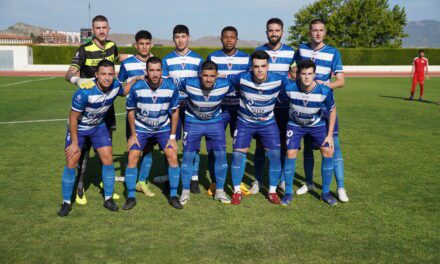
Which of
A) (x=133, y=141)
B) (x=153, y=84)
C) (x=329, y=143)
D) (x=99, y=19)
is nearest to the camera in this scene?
(x=153, y=84)

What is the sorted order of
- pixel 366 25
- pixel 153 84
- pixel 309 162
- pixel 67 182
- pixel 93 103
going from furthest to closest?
1. pixel 366 25
2. pixel 309 162
3. pixel 153 84
4. pixel 67 182
5. pixel 93 103

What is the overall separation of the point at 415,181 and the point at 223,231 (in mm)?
3575

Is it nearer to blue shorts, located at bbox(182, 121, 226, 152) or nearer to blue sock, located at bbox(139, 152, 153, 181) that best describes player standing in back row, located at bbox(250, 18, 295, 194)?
blue shorts, located at bbox(182, 121, 226, 152)

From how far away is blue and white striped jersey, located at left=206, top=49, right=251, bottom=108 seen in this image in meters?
5.87

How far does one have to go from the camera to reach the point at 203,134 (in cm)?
555

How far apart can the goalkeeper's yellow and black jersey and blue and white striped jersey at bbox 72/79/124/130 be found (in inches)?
30.5

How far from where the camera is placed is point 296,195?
5.90 metres

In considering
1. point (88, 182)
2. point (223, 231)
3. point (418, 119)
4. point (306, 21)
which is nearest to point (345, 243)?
point (223, 231)

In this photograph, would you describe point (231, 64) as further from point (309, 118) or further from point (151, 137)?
point (151, 137)

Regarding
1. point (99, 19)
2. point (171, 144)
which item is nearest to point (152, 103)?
point (171, 144)

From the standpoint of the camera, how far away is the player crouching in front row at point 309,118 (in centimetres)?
529

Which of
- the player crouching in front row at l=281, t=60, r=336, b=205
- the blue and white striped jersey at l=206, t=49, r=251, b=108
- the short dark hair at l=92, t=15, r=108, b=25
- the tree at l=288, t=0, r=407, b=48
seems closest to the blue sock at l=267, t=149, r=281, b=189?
the player crouching in front row at l=281, t=60, r=336, b=205

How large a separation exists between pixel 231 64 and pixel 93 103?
6.69 feet

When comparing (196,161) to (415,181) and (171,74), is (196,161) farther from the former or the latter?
(415,181)
